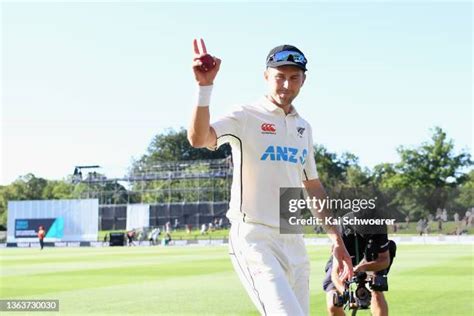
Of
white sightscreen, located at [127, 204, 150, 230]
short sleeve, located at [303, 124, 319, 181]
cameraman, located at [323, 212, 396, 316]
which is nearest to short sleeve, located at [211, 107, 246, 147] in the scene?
short sleeve, located at [303, 124, 319, 181]

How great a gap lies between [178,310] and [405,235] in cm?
4939

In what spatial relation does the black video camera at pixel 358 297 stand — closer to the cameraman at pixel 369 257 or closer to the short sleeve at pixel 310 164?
→ the cameraman at pixel 369 257

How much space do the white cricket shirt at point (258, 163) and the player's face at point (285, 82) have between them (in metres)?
0.12

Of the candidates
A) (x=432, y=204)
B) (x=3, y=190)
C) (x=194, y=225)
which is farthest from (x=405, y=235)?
(x=3, y=190)

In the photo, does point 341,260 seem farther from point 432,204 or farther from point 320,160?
point 320,160

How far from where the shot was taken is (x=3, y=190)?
420 ft

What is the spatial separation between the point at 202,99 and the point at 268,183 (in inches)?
44.2

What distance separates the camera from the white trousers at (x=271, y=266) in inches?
214

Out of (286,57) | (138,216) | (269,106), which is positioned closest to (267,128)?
(269,106)

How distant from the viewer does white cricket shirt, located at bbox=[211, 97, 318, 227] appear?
5676 mm

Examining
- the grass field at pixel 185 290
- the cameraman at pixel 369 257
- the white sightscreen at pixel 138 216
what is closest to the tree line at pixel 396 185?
the white sightscreen at pixel 138 216

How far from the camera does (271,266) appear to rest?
5.53 metres

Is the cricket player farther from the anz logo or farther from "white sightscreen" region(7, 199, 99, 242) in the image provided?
"white sightscreen" region(7, 199, 99, 242)

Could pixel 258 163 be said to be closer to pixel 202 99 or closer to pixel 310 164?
pixel 310 164
